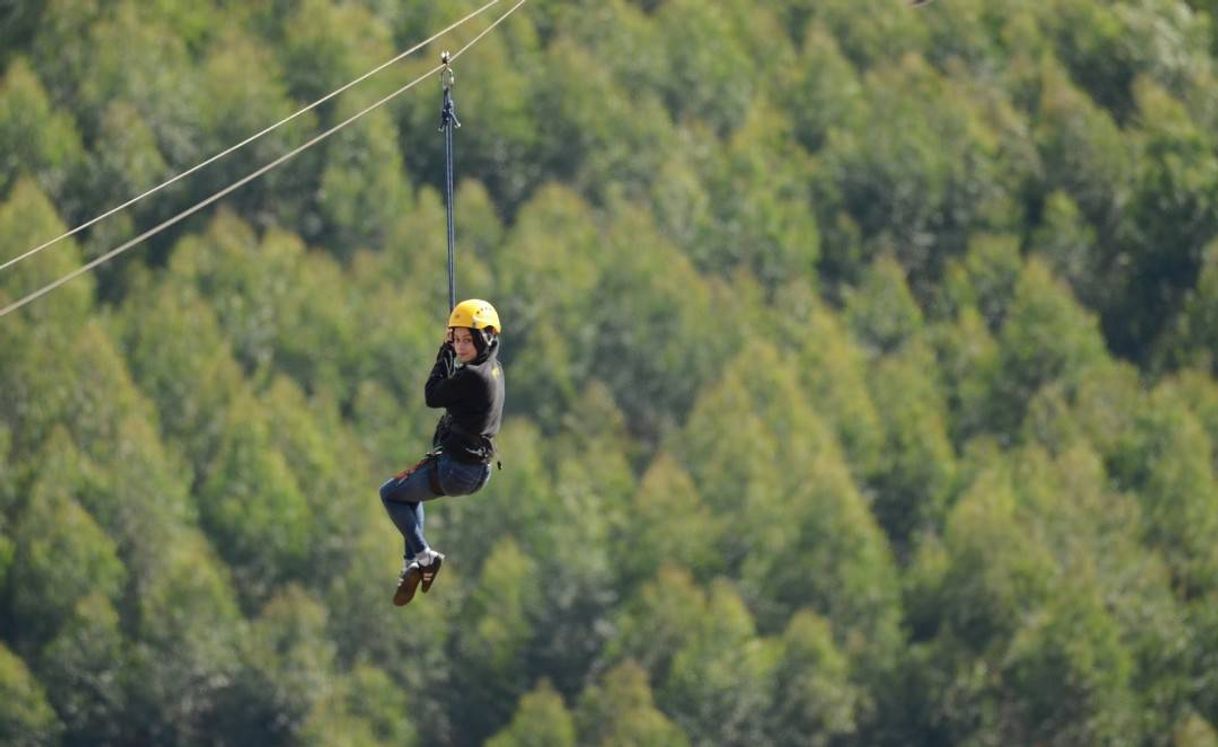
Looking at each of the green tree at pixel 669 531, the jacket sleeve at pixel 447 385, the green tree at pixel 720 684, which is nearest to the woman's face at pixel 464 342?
the jacket sleeve at pixel 447 385

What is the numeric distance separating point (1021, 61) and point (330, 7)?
26.1 metres

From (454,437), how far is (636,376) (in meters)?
64.2

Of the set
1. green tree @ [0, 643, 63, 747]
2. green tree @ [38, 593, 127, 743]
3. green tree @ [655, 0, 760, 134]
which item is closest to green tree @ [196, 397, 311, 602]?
green tree @ [38, 593, 127, 743]

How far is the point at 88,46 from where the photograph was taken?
9206 centimetres

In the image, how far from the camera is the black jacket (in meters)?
17.7

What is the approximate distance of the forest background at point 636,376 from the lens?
7069cm

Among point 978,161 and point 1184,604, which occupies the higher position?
point 978,161

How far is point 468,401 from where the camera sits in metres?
17.8

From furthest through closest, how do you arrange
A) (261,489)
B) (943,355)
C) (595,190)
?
(595,190) → (943,355) → (261,489)

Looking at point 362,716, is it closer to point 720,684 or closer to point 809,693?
point 720,684

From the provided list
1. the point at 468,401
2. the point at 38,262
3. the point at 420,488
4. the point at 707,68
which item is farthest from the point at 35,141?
the point at 468,401

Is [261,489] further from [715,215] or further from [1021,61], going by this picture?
[1021,61]

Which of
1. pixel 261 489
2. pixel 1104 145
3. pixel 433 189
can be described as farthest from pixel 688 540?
pixel 1104 145

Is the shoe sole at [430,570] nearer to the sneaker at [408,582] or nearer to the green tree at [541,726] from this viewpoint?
the sneaker at [408,582]
